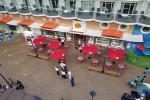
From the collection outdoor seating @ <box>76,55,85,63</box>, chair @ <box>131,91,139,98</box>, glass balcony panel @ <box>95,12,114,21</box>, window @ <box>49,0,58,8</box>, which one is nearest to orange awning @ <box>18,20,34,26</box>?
window @ <box>49,0,58,8</box>

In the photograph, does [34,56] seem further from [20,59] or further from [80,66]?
[80,66]

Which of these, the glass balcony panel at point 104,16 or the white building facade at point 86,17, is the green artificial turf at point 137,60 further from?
the glass balcony panel at point 104,16

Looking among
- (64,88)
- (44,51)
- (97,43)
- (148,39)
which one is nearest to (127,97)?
(64,88)

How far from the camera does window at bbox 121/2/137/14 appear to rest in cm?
1921

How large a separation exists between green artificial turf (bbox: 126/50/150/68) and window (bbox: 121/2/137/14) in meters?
6.56

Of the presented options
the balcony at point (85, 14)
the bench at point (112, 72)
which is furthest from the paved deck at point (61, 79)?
the balcony at point (85, 14)

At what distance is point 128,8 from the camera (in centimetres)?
1961

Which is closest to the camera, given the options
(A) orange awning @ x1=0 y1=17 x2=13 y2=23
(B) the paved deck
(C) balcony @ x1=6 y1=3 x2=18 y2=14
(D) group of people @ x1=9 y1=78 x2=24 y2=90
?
(B) the paved deck

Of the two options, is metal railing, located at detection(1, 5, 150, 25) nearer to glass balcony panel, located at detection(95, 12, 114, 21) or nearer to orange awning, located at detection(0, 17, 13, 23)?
glass balcony panel, located at detection(95, 12, 114, 21)

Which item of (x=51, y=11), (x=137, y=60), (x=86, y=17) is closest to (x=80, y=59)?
(x=86, y=17)

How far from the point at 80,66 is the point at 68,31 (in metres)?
6.54

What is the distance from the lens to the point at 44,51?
25.1 m

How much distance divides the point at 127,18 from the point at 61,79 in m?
12.7

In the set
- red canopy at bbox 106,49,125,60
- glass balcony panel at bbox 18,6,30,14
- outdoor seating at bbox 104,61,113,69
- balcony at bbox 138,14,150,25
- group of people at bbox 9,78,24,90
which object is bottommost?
group of people at bbox 9,78,24,90
